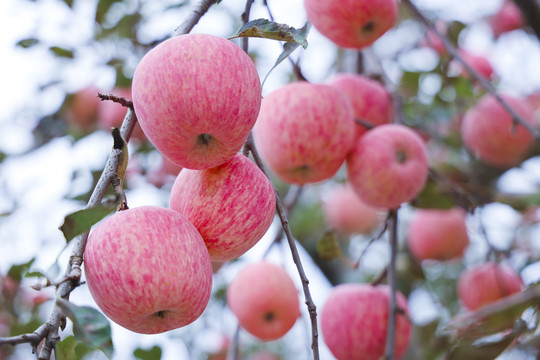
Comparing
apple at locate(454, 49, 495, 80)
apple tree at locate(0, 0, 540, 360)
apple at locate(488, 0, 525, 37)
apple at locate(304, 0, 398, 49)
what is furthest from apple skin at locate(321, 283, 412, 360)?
apple at locate(488, 0, 525, 37)

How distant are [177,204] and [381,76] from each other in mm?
966

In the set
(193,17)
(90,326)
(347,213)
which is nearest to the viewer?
(90,326)

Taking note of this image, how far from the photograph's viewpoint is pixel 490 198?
1795mm

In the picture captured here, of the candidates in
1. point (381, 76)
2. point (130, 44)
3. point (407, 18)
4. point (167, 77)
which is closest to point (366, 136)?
point (381, 76)

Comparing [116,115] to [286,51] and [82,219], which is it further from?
[82,219]

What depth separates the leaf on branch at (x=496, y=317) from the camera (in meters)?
0.65

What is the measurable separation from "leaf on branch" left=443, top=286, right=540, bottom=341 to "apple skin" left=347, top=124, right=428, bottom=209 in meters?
0.49

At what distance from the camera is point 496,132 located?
1.92 metres

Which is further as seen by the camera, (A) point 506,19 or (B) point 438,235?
(A) point 506,19

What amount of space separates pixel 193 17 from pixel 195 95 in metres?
0.18

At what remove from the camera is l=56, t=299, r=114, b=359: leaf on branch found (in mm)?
Result: 597

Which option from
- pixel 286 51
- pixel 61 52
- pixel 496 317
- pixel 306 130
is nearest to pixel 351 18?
pixel 306 130

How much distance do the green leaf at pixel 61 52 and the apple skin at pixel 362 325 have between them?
1.07 metres

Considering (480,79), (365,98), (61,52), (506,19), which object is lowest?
(506,19)
